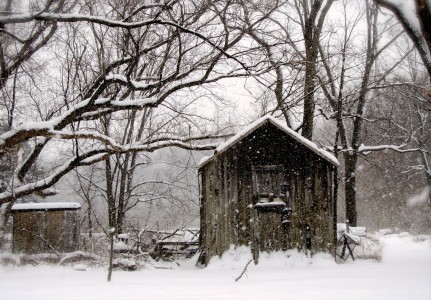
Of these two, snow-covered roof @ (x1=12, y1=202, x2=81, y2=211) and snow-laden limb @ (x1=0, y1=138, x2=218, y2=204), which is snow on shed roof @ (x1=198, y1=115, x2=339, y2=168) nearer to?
snow-laden limb @ (x1=0, y1=138, x2=218, y2=204)

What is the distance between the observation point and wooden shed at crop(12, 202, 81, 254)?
56.0 feet

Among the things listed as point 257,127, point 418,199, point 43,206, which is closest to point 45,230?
point 43,206

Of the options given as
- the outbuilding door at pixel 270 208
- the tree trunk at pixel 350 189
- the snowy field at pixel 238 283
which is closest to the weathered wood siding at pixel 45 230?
the snowy field at pixel 238 283

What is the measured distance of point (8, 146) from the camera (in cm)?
881

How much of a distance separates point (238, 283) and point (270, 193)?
15.4 feet

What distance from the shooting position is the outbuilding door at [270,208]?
1372cm

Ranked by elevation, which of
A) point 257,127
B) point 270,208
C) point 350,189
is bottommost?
point 270,208

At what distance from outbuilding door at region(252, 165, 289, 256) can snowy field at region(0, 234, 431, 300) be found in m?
0.49

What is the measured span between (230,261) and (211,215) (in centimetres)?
164

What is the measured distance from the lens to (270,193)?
13.9m

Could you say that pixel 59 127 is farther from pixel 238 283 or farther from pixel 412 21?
pixel 412 21

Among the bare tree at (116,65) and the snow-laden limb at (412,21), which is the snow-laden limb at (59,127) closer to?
the bare tree at (116,65)

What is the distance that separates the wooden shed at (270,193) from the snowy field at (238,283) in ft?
1.96

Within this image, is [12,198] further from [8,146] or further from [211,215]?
[211,215]
